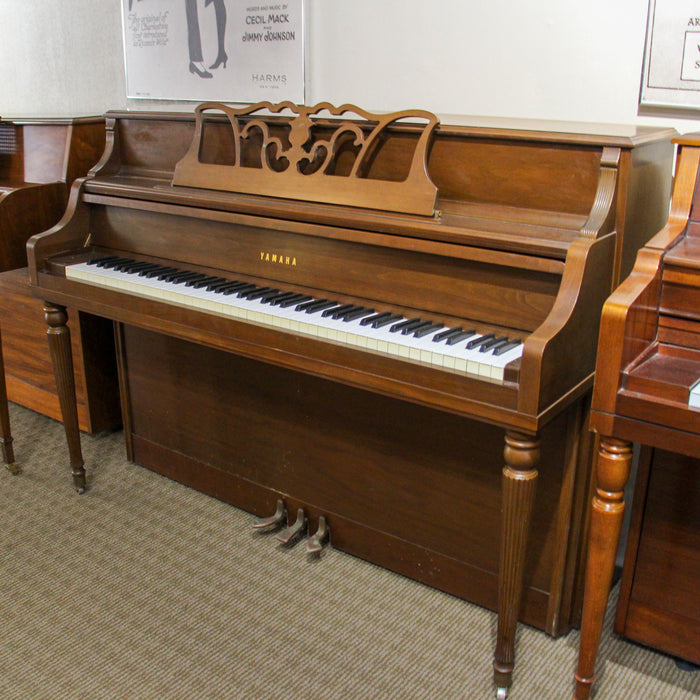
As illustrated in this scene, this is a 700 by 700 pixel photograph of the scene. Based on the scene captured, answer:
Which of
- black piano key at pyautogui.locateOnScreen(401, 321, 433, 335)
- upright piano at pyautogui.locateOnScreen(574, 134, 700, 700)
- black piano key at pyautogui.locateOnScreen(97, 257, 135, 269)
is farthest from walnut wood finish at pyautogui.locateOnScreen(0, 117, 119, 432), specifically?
upright piano at pyautogui.locateOnScreen(574, 134, 700, 700)

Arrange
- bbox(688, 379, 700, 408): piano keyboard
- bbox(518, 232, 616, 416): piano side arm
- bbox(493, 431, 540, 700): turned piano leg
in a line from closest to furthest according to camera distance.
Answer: bbox(688, 379, 700, 408): piano keyboard, bbox(518, 232, 616, 416): piano side arm, bbox(493, 431, 540, 700): turned piano leg

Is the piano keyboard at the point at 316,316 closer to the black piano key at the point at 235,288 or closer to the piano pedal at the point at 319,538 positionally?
the black piano key at the point at 235,288

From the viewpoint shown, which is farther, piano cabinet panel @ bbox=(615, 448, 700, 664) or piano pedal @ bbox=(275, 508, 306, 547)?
piano pedal @ bbox=(275, 508, 306, 547)

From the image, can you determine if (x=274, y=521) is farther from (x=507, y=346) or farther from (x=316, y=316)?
(x=507, y=346)

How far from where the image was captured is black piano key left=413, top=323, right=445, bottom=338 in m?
1.78

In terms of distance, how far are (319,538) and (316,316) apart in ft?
2.69

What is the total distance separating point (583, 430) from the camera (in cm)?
187

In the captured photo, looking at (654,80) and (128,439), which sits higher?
(654,80)

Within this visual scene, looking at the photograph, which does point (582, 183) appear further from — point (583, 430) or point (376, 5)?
point (376, 5)

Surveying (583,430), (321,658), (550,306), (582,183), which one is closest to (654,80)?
(582,183)

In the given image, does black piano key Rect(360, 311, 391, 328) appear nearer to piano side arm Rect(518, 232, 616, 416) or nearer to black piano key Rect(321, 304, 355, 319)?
black piano key Rect(321, 304, 355, 319)

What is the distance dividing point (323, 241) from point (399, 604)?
1022 millimetres

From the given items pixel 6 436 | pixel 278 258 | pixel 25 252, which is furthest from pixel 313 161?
pixel 6 436

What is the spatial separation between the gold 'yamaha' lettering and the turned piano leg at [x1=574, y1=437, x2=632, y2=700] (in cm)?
94
